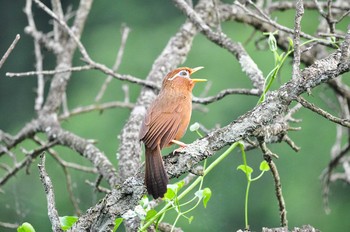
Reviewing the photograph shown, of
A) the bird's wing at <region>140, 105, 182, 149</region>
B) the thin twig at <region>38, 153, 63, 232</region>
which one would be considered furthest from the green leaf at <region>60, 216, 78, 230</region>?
the bird's wing at <region>140, 105, 182, 149</region>

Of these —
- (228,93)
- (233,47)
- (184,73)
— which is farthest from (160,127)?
(233,47)

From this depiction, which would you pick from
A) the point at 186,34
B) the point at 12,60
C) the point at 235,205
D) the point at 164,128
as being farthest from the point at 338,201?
the point at 164,128

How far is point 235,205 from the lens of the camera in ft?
36.8

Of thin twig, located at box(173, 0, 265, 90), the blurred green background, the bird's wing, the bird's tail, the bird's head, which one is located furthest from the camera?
the blurred green background

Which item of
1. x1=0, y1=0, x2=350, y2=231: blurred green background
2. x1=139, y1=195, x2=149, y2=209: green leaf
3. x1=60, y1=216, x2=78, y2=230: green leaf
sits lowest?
x1=139, y1=195, x2=149, y2=209: green leaf

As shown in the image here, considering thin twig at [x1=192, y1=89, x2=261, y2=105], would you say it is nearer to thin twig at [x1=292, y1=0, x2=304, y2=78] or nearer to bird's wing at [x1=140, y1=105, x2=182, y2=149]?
bird's wing at [x1=140, y1=105, x2=182, y2=149]

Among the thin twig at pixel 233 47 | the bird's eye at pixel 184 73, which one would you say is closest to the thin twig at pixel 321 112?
the thin twig at pixel 233 47

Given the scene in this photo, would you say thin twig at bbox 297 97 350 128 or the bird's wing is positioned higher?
the bird's wing

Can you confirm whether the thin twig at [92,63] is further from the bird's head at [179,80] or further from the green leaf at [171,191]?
the green leaf at [171,191]

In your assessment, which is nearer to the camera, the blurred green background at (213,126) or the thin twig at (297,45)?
the thin twig at (297,45)

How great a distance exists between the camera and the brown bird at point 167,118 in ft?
10.5

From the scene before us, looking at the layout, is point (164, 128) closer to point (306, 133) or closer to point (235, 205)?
point (235, 205)

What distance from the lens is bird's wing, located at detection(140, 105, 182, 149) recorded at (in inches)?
134

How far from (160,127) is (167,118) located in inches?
5.4
